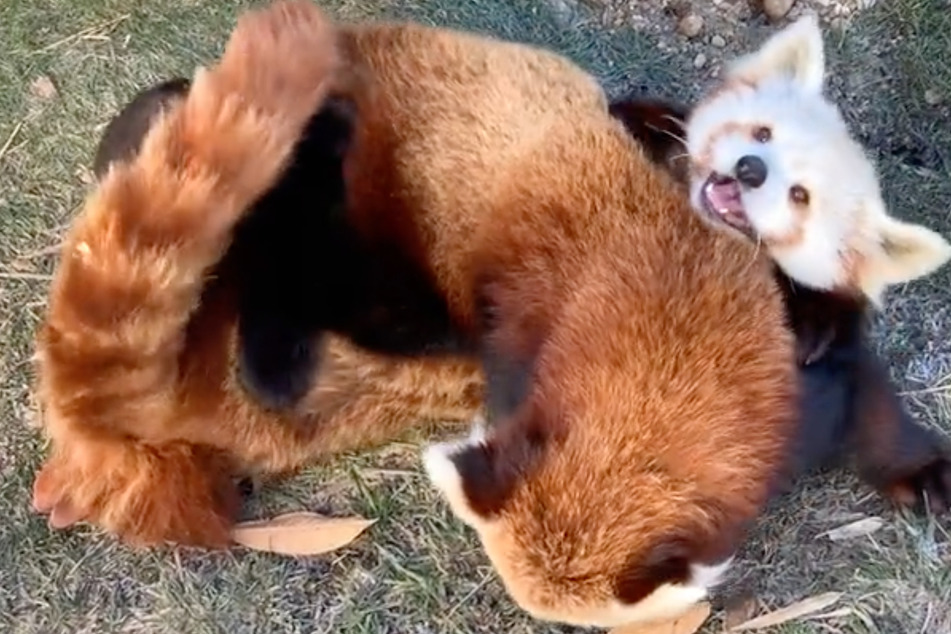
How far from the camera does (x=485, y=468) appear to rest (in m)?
2.49

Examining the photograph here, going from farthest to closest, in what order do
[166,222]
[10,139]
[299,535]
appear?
[10,139]
[299,535]
[166,222]

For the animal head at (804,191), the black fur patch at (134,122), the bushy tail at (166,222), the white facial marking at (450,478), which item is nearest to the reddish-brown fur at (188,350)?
the bushy tail at (166,222)

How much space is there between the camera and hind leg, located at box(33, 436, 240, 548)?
9.09 ft

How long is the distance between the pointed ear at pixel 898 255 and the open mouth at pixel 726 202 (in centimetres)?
28

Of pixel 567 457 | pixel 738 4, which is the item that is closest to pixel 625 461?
pixel 567 457

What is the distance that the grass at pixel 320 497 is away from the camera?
2.97 metres

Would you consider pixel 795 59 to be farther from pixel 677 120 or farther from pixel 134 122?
pixel 134 122

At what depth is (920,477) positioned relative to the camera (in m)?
3.04

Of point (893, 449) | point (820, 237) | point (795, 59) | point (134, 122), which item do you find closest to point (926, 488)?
point (893, 449)

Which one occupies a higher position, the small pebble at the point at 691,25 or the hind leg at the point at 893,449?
the small pebble at the point at 691,25

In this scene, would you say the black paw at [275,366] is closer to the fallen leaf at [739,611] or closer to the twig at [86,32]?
the fallen leaf at [739,611]

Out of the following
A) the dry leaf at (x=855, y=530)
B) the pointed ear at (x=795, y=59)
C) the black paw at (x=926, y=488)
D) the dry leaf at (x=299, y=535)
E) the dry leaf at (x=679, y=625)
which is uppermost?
the pointed ear at (x=795, y=59)

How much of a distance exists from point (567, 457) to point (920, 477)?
38.0 inches

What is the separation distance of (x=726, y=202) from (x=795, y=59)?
433mm
